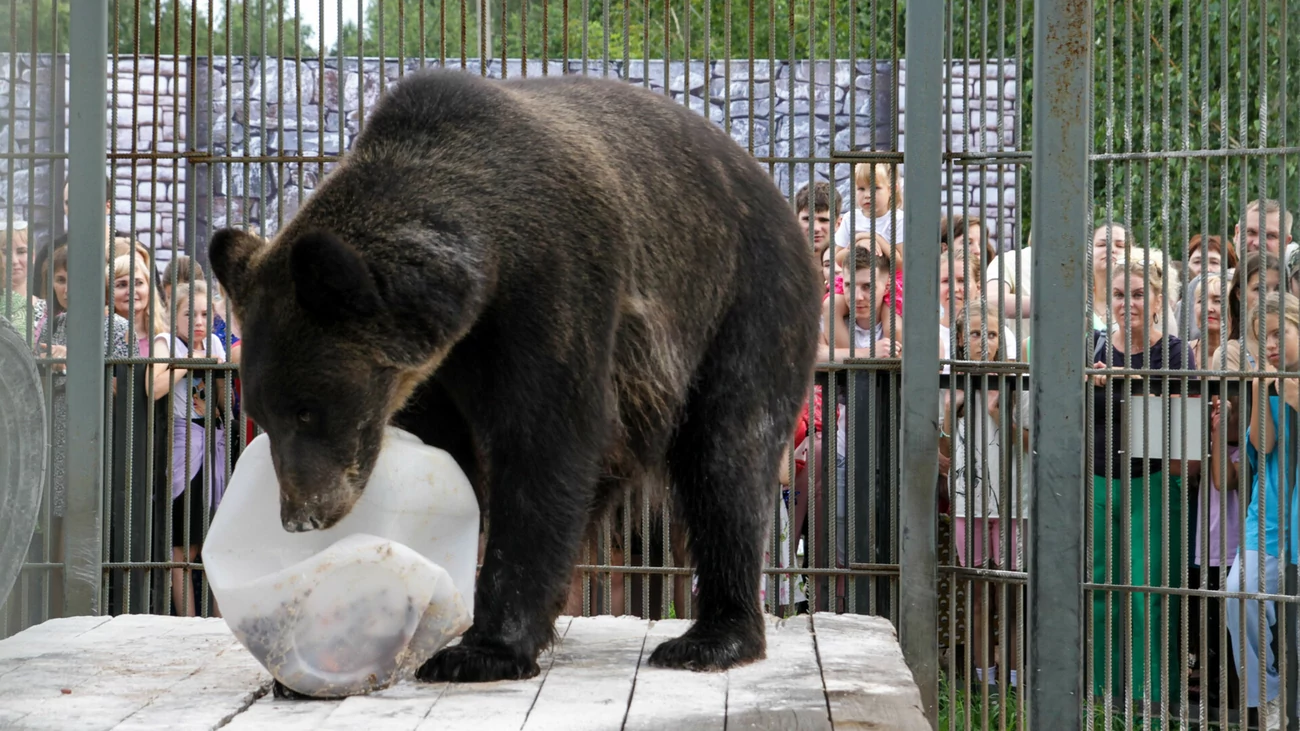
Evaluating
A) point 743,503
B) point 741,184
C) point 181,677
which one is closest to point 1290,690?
point 743,503

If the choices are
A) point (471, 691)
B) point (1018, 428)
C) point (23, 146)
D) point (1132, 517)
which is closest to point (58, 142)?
point (23, 146)

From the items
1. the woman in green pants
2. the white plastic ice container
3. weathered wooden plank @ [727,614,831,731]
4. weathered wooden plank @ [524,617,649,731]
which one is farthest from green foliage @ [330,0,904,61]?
the white plastic ice container

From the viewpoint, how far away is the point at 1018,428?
600cm

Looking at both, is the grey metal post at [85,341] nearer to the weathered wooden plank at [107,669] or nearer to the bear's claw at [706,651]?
the weathered wooden plank at [107,669]

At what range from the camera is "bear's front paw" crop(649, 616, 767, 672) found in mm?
4473

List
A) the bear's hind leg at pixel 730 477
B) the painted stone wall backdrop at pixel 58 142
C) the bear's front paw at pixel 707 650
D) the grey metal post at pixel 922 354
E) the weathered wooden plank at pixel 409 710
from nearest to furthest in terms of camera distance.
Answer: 1. the painted stone wall backdrop at pixel 58 142
2. the weathered wooden plank at pixel 409 710
3. the bear's front paw at pixel 707 650
4. the bear's hind leg at pixel 730 477
5. the grey metal post at pixel 922 354

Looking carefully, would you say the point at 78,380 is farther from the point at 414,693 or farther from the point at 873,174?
the point at 873,174

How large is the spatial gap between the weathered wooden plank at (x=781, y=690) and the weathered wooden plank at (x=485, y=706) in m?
0.50

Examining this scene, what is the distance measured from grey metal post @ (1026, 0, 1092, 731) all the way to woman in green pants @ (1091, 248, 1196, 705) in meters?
0.19

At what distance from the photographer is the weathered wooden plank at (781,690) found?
12.6 feet

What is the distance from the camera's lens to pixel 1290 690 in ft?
18.7

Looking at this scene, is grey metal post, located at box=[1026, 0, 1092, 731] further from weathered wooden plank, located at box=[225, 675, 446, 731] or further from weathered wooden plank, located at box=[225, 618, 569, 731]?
weathered wooden plank, located at box=[225, 675, 446, 731]

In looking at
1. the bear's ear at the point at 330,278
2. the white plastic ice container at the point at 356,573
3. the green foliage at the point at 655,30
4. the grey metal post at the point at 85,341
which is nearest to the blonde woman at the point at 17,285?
the grey metal post at the point at 85,341

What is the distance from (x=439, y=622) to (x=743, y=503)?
3.94ft
